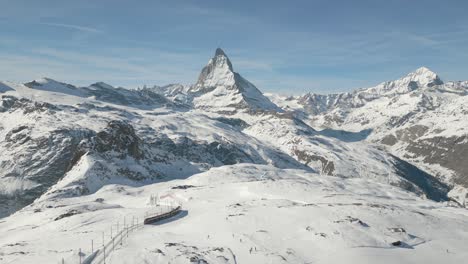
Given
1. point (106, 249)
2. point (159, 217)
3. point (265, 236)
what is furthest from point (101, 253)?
point (159, 217)

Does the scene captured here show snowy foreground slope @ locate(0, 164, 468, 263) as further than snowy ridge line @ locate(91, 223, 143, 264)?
Yes

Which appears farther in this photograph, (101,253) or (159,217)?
(159,217)

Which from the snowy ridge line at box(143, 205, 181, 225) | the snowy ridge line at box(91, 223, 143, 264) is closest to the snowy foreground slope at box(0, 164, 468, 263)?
the snowy ridge line at box(91, 223, 143, 264)

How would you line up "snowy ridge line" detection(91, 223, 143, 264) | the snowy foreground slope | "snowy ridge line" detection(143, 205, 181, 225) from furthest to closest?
"snowy ridge line" detection(143, 205, 181, 225)
the snowy foreground slope
"snowy ridge line" detection(91, 223, 143, 264)

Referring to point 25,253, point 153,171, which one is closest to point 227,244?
point 25,253

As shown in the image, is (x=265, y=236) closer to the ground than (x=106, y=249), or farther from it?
farther from it

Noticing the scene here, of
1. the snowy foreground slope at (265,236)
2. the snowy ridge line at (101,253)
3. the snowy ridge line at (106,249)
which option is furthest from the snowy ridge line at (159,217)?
the snowy ridge line at (101,253)

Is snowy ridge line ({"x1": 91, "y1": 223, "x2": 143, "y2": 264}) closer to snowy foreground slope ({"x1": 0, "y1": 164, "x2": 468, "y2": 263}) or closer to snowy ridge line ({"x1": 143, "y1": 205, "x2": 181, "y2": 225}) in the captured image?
snowy foreground slope ({"x1": 0, "y1": 164, "x2": 468, "y2": 263})

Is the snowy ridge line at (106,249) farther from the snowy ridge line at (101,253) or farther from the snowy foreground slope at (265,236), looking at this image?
the snowy foreground slope at (265,236)

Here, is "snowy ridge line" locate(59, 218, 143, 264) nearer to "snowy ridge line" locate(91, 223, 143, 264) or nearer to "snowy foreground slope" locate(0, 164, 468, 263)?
"snowy ridge line" locate(91, 223, 143, 264)

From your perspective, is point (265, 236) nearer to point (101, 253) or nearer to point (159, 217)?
point (101, 253)

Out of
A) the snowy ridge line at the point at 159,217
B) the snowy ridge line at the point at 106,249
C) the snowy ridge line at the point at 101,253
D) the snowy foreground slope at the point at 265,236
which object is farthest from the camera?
the snowy ridge line at the point at 159,217

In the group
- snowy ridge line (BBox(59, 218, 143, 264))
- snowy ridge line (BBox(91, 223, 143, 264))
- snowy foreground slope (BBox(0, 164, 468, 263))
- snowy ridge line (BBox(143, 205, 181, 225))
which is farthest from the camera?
snowy ridge line (BBox(143, 205, 181, 225))

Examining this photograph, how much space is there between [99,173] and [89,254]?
122506 millimetres
